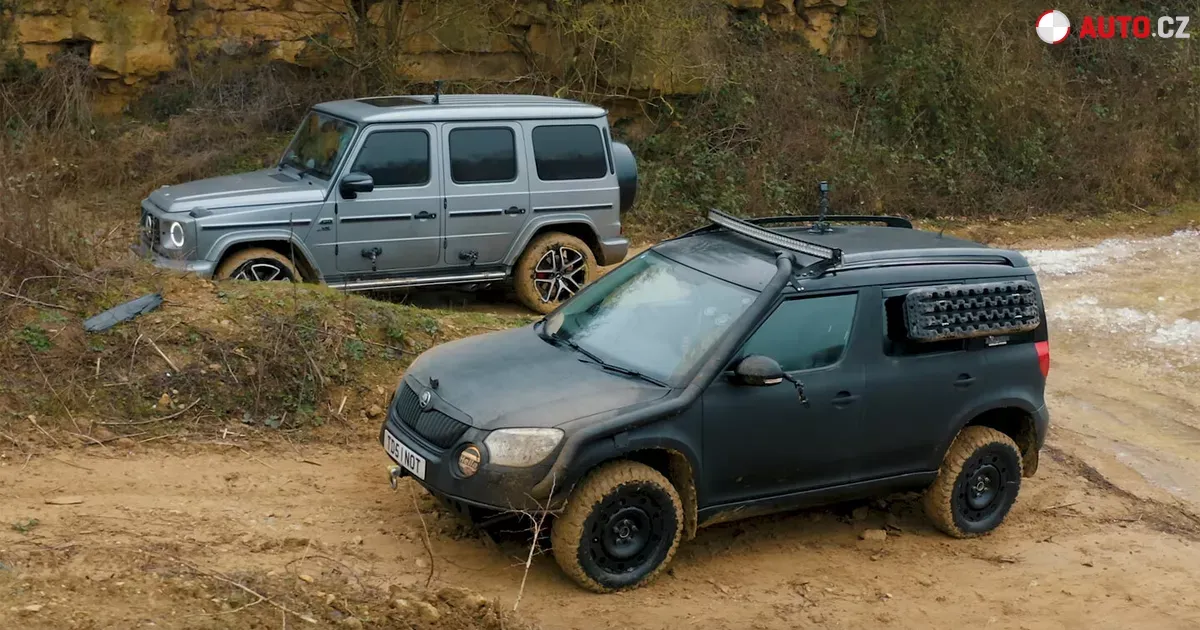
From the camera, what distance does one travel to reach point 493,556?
6145 mm

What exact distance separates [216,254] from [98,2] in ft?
25.1

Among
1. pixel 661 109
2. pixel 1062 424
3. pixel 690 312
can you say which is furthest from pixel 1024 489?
pixel 661 109

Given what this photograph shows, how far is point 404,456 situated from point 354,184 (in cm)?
424

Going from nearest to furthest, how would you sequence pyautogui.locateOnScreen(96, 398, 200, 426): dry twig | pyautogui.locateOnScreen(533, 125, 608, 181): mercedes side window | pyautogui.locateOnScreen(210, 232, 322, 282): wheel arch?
pyautogui.locateOnScreen(96, 398, 200, 426): dry twig, pyautogui.locateOnScreen(210, 232, 322, 282): wheel arch, pyautogui.locateOnScreen(533, 125, 608, 181): mercedes side window

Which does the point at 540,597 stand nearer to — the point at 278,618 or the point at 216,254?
the point at 278,618

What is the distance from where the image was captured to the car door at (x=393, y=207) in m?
9.95

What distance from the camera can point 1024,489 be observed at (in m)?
7.87

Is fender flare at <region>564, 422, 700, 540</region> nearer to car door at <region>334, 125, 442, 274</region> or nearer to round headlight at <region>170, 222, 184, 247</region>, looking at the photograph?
car door at <region>334, 125, 442, 274</region>

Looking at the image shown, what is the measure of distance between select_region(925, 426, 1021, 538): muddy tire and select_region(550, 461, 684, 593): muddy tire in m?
1.75

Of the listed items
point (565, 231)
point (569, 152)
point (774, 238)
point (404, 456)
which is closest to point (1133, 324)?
point (565, 231)

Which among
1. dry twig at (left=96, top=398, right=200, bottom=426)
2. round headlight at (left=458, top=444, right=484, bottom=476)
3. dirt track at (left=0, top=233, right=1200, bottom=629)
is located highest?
round headlight at (left=458, top=444, right=484, bottom=476)

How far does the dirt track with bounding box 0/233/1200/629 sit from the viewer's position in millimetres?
5223

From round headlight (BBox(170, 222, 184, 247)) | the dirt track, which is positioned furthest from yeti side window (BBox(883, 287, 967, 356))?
round headlight (BBox(170, 222, 184, 247))

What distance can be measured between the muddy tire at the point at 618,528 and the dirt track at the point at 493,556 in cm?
12
